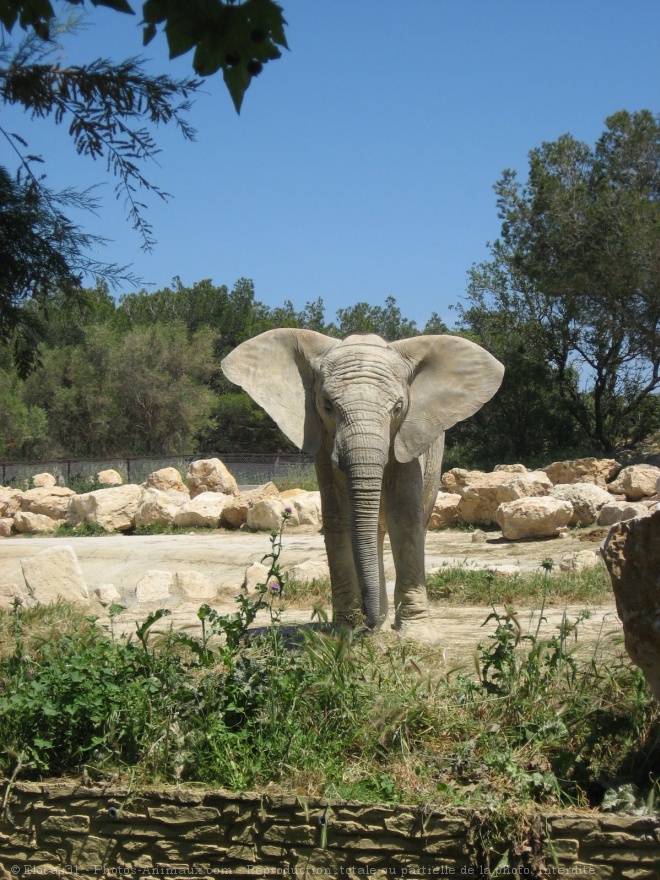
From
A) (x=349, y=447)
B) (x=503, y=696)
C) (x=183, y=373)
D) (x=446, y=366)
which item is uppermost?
(x=183, y=373)

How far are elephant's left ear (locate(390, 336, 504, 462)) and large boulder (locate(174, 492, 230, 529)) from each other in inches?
425

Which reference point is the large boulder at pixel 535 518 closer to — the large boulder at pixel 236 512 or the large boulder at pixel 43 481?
the large boulder at pixel 236 512

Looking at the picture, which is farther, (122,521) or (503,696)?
(122,521)

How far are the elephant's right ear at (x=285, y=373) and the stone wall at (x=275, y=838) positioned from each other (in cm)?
293

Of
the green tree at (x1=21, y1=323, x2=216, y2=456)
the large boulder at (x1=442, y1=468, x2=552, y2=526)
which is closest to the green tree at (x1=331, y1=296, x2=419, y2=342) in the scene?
the green tree at (x1=21, y1=323, x2=216, y2=456)

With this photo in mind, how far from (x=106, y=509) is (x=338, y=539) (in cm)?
1203

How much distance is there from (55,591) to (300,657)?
14.2ft

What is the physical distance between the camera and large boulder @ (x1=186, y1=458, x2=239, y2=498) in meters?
20.8

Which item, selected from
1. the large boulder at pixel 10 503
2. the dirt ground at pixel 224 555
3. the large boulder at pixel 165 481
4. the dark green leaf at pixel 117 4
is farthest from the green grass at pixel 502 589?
the large boulder at pixel 10 503

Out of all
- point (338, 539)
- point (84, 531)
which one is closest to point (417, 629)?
point (338, 539)

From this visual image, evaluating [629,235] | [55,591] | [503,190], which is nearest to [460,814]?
[55,591]

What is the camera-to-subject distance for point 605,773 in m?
4.69

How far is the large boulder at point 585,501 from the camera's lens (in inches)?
573

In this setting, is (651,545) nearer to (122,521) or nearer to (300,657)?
(300,657)
